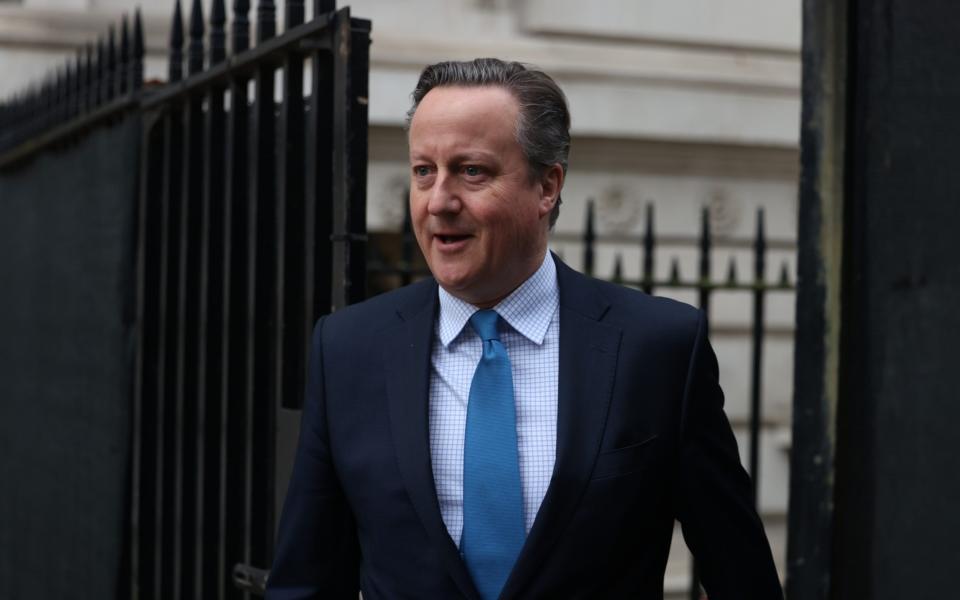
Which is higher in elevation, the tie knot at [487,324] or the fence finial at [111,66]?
the fence finial at [111,66]

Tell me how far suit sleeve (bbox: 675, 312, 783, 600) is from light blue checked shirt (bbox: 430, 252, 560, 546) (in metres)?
0.21

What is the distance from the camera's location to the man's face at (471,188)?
2332mm

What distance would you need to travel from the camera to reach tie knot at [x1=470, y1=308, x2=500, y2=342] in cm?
243

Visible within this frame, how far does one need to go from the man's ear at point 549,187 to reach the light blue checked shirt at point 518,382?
0.31 feet

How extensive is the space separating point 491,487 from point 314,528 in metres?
0.37

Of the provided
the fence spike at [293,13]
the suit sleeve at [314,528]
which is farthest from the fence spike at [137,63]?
the suit sleeve at [314,528]

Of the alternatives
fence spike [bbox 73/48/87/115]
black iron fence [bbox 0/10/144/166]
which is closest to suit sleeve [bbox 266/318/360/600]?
black iron fence [bbox 0/10/144/166]

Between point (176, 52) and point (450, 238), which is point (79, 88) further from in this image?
point (450, 238)

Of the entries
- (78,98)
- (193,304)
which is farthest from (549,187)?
(78,98)

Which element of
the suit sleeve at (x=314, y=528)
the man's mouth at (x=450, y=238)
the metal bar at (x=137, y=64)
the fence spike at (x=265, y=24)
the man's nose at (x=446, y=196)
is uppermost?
the metal bar at (x=137, y=64)

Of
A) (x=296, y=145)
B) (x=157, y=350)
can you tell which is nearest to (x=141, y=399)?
(x=157, y=350)

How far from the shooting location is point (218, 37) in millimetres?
3879

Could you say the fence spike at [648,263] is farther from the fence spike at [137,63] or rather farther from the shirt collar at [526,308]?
the shirt collar at [526,308]

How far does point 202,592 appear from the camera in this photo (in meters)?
3.83
